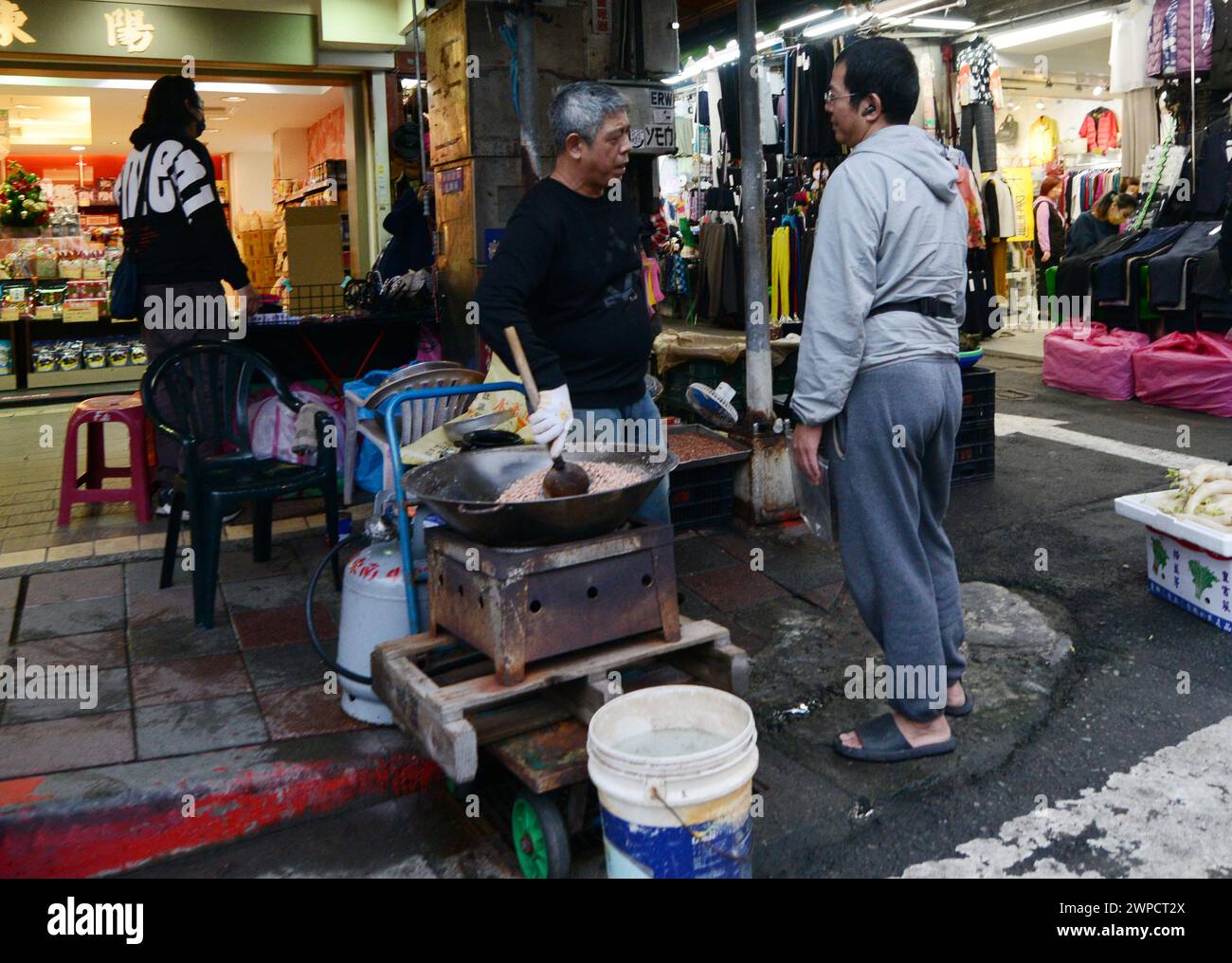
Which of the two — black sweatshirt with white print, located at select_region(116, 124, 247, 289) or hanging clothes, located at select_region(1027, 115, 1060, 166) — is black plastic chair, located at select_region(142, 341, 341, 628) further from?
hanging clothes, located at select_region(1027, 115, 1060, 166)

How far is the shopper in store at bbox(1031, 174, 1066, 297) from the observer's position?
49.1ft

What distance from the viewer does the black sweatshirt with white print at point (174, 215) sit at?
20.9 ft

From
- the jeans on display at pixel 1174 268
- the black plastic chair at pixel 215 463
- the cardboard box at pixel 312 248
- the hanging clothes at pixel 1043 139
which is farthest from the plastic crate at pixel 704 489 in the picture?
the hanging clothes at pixel 1043 139

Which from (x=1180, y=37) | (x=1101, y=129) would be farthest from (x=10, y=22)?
(x=1101, y=129)

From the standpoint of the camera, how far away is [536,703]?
338cm

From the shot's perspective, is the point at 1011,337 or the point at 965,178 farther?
the point at 1011,337

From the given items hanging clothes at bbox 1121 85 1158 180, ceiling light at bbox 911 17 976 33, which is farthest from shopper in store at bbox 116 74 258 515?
hanging clothes at bbox 1121 85 1158 180

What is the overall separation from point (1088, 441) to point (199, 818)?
6.88 metres

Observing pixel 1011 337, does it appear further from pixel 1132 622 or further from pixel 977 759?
pixel 977 759

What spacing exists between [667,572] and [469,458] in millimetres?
791

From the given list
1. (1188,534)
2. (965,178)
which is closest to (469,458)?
(1188,534)

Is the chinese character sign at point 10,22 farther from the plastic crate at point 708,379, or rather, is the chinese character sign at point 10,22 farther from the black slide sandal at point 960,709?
the black slide sandal at point 960,709

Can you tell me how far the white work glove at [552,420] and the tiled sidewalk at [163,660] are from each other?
4.66ft

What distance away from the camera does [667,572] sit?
Result: 3326 millimetres
